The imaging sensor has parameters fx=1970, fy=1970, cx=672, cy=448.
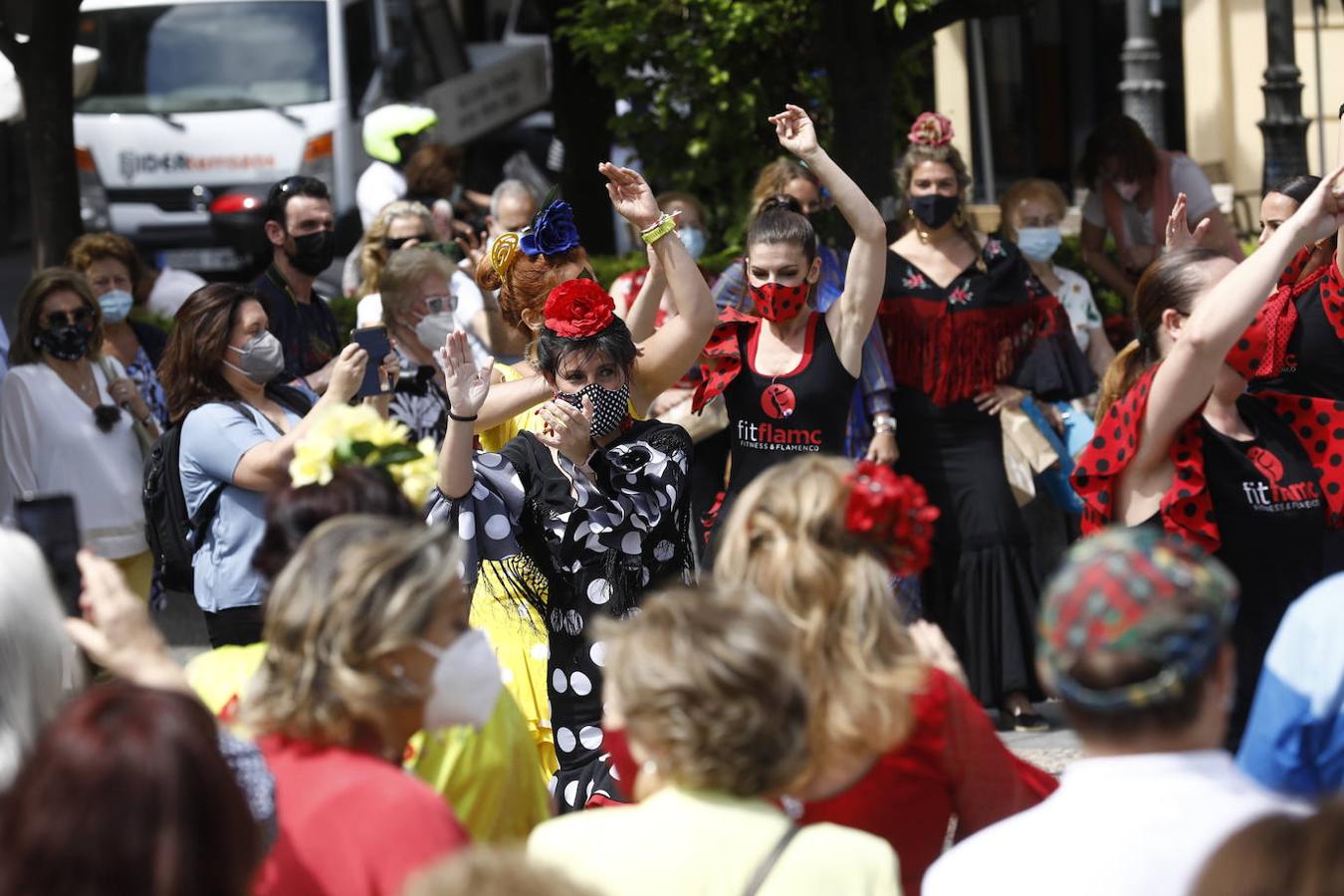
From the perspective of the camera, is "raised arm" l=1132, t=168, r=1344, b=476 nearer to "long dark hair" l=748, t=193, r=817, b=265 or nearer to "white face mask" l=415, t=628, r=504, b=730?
"white face mask" l=415, t=628, r=504, b=730

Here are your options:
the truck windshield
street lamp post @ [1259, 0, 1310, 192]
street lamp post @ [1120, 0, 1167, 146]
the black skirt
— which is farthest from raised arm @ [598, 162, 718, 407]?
the truck windshield

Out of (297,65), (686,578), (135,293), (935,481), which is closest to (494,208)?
(135,293)

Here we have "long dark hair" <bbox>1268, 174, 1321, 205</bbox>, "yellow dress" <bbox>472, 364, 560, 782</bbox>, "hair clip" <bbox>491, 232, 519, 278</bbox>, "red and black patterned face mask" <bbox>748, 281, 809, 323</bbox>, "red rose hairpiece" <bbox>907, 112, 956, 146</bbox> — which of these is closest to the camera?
"yellow dress" <bbox>472, 364, 560, 782</bbox>

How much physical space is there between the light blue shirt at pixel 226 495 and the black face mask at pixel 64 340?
1.56 meters

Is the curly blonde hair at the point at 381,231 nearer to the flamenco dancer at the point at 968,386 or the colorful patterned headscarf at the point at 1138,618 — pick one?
the flamenco dancer at the point at 968,386

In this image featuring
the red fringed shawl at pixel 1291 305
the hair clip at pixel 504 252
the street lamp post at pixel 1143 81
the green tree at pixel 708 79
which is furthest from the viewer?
the street lamp post at pixel 1143 81

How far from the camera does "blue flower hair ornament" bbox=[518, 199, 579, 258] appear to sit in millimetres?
5488

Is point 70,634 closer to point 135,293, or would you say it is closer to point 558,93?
point 135,293

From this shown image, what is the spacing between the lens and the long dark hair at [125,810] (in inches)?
84.4

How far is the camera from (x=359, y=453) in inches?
134

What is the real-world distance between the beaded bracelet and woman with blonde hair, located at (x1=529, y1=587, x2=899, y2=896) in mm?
2906

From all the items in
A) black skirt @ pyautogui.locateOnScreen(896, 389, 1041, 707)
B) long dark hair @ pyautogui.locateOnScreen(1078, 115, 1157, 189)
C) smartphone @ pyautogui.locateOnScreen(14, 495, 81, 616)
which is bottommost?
black skirt @ pyautogui.locateOnScreen(896, 389, 1041, 707)

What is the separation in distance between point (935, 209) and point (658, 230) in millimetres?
1593

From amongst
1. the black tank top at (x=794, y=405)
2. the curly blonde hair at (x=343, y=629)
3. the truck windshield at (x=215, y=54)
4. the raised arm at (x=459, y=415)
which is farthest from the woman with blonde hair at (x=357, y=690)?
the truck windshield at (x=215, y=54)
